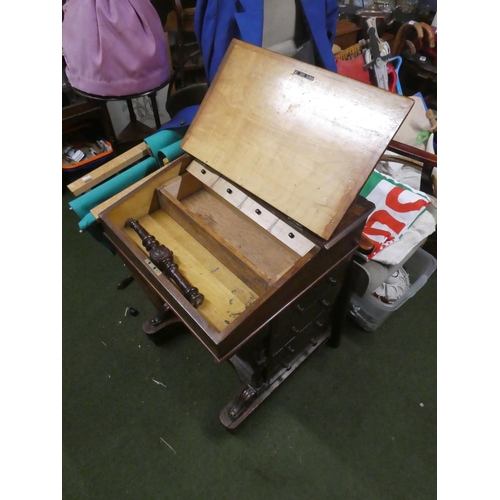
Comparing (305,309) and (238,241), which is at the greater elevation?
(238,241)

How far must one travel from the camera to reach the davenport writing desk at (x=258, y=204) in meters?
0.80

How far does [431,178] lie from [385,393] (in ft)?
3.22

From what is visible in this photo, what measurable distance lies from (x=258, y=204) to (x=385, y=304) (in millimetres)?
844

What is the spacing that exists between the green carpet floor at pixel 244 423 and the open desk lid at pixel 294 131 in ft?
3.28

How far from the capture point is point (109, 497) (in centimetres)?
128

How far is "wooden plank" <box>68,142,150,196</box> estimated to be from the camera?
1148mm

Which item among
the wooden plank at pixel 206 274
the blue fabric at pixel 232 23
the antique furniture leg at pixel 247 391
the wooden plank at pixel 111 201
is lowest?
the antique furniture leg at pixel 247 391

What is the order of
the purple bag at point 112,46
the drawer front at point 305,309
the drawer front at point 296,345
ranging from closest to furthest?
1. the drawer front at point 305,309
2. the purple bag at point 112,46
3. the drawer front at point 296,345

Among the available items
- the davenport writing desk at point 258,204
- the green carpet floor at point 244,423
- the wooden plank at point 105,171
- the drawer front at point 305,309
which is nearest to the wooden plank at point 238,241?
the davenport writing desk at point 258,204

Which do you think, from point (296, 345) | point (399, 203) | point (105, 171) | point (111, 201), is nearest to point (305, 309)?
point (296, 345)

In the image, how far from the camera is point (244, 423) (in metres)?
1.43

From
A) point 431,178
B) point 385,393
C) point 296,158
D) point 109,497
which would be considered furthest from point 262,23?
point 109,497

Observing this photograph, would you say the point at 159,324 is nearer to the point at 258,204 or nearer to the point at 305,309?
the point at 305,309

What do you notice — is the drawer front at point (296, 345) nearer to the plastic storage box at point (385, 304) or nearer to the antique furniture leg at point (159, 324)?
the plastic storage box at point (385, 304)
